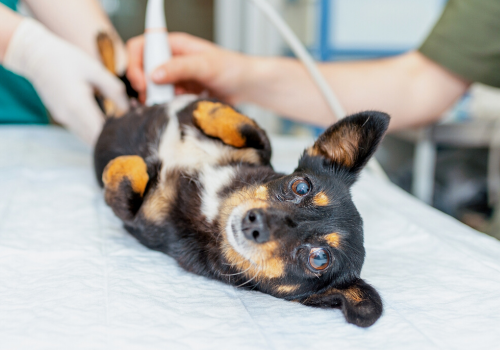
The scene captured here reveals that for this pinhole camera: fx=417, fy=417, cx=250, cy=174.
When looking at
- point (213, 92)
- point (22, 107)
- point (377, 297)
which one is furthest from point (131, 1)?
point (377, 297)

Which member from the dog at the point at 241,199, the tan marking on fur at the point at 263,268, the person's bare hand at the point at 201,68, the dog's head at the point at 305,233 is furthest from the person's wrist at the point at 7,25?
the tan marking on fur at the point at 263,268

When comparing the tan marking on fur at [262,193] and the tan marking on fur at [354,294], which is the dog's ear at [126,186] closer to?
the tan marking on fur at [262,193]

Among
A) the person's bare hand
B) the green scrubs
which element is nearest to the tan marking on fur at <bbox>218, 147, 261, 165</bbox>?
the person's bare hand

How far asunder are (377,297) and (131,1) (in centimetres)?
540

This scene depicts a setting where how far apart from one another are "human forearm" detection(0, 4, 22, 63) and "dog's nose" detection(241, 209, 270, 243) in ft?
4.44

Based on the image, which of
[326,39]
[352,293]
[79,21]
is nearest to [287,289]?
[352,293]

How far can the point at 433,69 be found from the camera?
183cm

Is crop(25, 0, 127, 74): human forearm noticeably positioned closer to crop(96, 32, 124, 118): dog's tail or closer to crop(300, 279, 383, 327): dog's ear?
crop(96, 32, 124, 118): dog's tail

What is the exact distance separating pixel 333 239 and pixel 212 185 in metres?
0.40

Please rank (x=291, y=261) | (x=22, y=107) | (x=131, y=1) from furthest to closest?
(x=131, y=1) → (x=22, y=107) → (x=291, y=261)

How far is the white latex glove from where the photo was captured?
5.50 ft

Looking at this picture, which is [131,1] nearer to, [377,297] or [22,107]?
[22,107]

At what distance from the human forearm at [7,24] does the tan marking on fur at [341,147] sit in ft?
4.30

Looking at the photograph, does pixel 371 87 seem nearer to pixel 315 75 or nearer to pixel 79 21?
pixel 315 75
